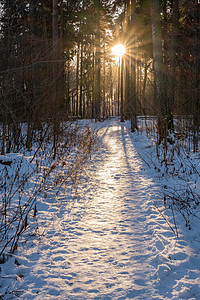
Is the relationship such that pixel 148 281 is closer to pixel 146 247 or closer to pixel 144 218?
pixel 146 247

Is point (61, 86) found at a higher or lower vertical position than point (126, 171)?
higher

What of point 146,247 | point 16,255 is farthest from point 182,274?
point 16,255

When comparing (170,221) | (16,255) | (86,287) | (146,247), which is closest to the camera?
(86,287)

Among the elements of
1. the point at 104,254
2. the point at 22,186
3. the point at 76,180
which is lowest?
the point at 104,254

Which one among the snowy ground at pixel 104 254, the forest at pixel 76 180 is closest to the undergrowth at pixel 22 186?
the forest at pixel 76 180

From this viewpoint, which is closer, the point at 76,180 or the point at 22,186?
the point at 22,186

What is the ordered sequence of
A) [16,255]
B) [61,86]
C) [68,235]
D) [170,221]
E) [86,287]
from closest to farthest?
[86,287]
[16,255]
[68,235]
[170,221]
[61,86]

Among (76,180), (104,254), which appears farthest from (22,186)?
(104,254)

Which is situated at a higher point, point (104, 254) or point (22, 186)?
point (22, 186)

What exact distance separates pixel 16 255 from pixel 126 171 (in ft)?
14.9

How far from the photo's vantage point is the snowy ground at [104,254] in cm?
218

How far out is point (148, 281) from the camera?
7.54 feet

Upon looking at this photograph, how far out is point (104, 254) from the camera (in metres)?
2.79

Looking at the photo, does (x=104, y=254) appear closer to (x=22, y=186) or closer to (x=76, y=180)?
(x=22, y=186)
